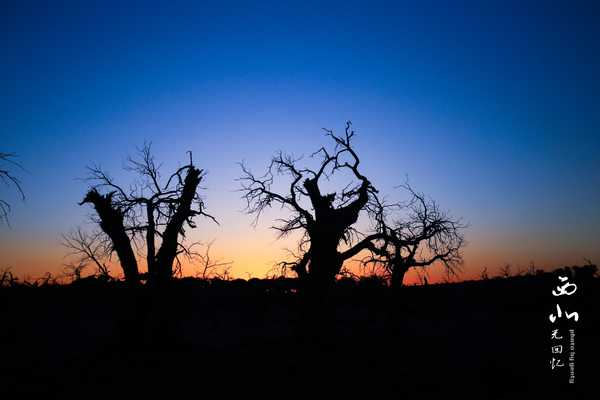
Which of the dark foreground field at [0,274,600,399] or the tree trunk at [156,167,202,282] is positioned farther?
the tree trunk at [156,167,202,282]

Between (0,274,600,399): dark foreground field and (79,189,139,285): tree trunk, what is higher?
(79,189,139,285): tree trunk

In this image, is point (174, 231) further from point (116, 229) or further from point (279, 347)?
point (279, 347)

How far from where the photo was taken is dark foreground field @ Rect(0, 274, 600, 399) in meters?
8.88

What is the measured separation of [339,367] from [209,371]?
369cm

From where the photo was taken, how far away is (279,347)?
11375 mm

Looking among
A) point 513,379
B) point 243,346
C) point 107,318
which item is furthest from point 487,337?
point 107,318

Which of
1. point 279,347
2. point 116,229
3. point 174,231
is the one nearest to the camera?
point 116,229

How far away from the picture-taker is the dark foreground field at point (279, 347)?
29.1 feet

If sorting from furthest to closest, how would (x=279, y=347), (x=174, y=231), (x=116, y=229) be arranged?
(x=279, y=347) → (x=174, y=231) → (x=116, y=229)

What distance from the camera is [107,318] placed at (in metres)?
17.0

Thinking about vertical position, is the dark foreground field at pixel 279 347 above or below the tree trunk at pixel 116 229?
below

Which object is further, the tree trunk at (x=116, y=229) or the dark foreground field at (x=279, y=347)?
the tree trunk at (x=116, y=229)

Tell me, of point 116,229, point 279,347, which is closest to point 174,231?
point 116,229

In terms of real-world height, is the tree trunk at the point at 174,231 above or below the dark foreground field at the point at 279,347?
above
